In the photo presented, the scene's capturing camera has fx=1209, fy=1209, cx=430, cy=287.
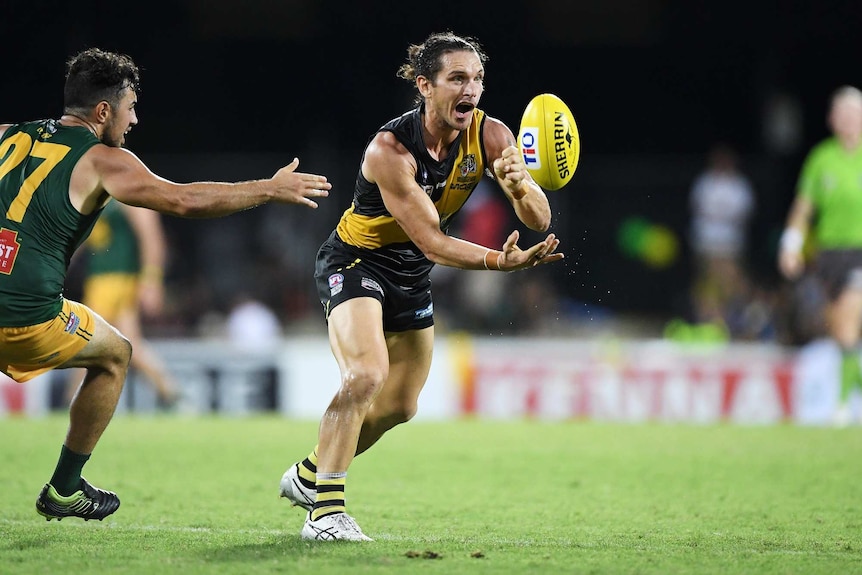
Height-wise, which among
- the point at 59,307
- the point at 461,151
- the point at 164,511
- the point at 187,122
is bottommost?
the point at 164,511

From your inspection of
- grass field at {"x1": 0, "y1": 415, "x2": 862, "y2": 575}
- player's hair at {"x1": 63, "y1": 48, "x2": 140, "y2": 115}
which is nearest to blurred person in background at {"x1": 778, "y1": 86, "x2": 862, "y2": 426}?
grass field at {"x1": 0, "y1": 415, "x2": 862, "y2": 575}

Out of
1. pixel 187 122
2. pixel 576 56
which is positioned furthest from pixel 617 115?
pixel 187 122

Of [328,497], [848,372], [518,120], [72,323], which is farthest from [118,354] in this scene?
[518,120]

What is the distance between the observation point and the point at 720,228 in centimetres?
1554

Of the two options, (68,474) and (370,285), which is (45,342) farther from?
(370,285)

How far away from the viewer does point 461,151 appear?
6.11m

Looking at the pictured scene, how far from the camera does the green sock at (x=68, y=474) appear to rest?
584 centimetres

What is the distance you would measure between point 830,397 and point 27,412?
8390mm

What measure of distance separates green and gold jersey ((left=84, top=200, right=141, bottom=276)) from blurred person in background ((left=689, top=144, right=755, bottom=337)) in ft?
22.7

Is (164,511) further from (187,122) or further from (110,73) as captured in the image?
(187,122)

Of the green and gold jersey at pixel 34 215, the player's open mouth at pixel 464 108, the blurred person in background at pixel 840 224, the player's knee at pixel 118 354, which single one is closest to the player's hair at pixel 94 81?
the green and gold jersey at pixel 34 215

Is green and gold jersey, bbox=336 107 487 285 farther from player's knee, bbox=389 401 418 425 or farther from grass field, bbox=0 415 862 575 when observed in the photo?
grass field, bbox=0 415 862 575

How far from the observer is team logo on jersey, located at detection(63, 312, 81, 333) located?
5.65m

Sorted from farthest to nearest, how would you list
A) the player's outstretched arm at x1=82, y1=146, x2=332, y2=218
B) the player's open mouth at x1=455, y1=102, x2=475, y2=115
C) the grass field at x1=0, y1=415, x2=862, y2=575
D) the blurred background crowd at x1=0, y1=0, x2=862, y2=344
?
the blurred background crowd at x1=0, y1=0, x2=862, y2=344, the player's open mouth at x1=455, y1=102, x2=475, y2=115, the player's outstretched arm at x1=82, y1=146, x2=332, y2=218, the grass field at x1=0, y1=415, x2=862, y2=575
